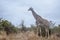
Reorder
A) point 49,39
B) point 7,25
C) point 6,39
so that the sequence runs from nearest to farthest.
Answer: point 6,39, point 49,39, point 7,25

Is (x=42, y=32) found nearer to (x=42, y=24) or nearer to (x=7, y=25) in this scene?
(x=42, y=24)

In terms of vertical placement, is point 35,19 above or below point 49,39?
above

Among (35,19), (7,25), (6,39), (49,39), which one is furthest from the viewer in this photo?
(35,19)

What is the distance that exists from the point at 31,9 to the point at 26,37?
9.15 metres

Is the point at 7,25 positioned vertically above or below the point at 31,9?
below

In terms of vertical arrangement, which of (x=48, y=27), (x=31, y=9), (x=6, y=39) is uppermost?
(x=31, y=9)

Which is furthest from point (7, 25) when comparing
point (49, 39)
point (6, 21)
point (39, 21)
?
point (49, 39)

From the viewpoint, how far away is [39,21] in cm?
2662

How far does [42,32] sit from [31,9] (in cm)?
324

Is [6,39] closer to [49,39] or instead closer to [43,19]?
[49,39]

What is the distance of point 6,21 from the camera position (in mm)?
26703

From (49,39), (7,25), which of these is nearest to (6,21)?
(7,25)

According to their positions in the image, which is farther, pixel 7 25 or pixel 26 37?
pixel 7 25

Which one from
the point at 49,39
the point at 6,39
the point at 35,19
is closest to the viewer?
the point at 6,39
